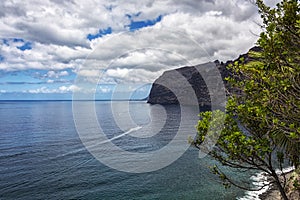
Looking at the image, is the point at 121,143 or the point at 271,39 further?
the point at 121,143

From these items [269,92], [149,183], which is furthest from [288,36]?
[149,183]

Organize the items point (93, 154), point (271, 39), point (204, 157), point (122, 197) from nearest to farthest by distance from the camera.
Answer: point (271, 39) → point (122, 197) → point (204, 157) → point (93, 154)

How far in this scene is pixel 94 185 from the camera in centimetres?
2911

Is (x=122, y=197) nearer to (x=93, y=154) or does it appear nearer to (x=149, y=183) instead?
(x=149, y=183)

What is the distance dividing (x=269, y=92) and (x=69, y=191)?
26.3 m

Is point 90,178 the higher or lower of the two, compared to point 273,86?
lower

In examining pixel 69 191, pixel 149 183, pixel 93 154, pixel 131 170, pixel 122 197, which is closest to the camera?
pixel 122 197

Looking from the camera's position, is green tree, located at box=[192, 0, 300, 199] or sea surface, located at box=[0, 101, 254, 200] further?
sea surface, located at box=[0, 101, 254, 200]

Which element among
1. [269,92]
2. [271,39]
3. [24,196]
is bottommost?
[24,196]

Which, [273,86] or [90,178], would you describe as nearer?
[273,86]

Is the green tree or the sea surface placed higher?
the green tree

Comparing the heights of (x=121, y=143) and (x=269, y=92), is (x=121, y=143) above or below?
below

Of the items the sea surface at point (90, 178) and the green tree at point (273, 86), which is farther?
the sea surface at point (90, 178)

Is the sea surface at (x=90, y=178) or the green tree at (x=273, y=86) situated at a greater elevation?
the green tree at (x=273, y=86)
